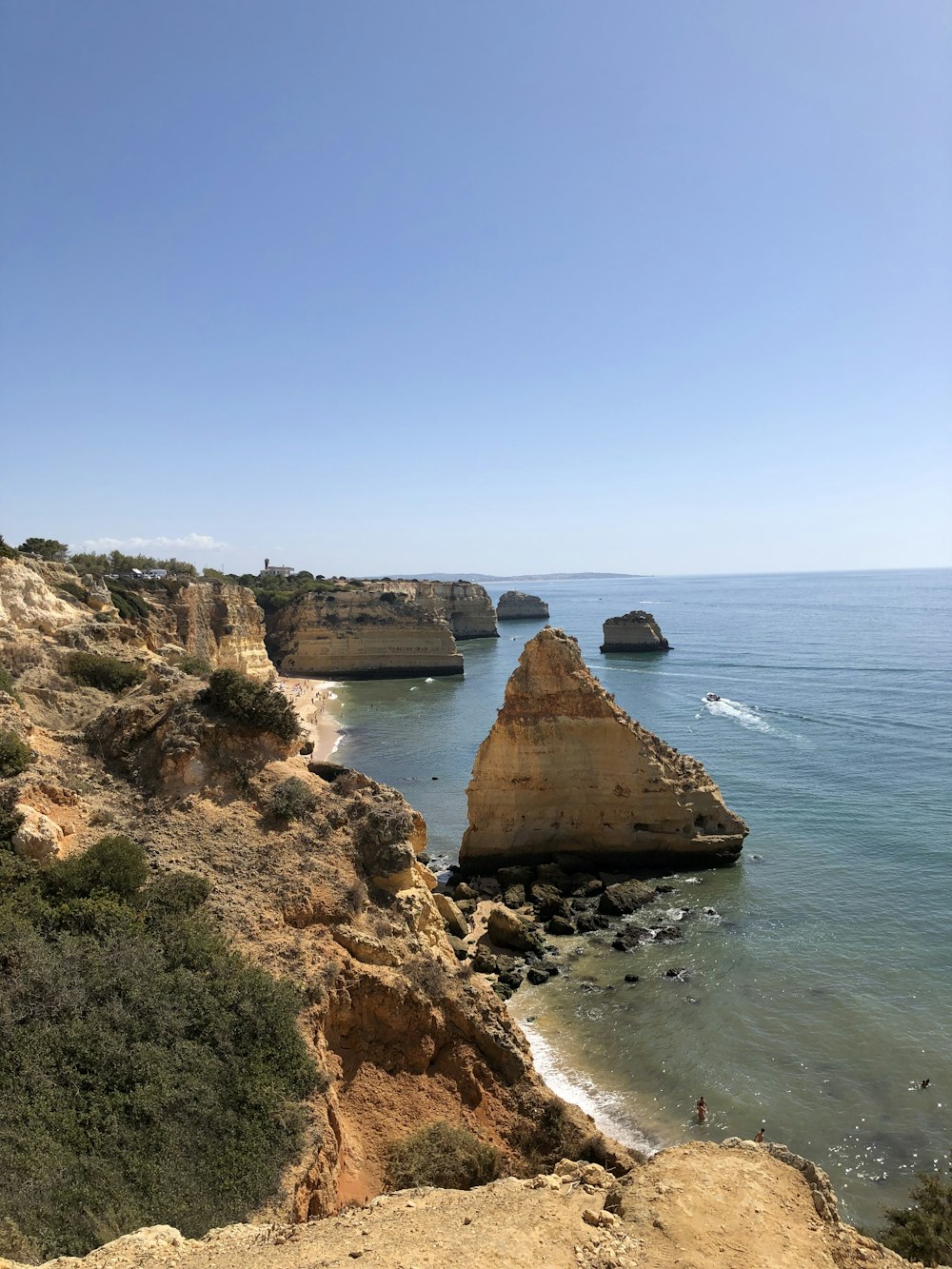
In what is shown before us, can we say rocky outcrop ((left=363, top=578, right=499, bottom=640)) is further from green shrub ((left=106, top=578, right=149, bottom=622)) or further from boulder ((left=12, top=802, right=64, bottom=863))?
boulder ((left=12, top=802, right=64, bottom=863))

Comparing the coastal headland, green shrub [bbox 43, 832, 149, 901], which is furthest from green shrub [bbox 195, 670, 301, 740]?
green shrub [bbox 43, 832, 149, 901]

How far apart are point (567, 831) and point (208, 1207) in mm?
19193

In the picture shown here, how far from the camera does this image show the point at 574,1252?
6156 millimetres

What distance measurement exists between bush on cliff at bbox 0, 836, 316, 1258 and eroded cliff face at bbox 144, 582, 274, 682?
21.2 meters

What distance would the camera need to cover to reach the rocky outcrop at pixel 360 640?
72.7m

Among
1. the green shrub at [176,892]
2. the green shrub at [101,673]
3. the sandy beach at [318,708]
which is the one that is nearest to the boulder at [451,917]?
the green shrub at [176,892]

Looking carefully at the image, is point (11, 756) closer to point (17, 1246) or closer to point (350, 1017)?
point (350, 1017)

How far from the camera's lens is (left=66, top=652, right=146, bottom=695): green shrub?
57.8 ft

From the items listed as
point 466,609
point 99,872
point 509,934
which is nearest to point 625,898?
point 509,934

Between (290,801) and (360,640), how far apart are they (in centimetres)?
6169

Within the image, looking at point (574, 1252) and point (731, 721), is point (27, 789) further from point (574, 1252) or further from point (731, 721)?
point (731, 721)

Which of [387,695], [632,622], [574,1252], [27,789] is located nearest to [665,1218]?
[574,1252]

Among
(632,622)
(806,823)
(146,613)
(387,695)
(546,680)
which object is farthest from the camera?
(632,622)

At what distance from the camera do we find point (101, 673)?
700 inches
